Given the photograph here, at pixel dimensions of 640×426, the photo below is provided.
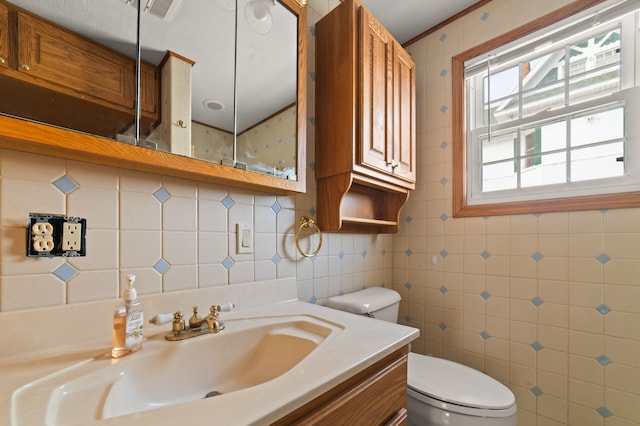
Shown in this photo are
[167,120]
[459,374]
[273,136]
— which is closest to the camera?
[167,120]

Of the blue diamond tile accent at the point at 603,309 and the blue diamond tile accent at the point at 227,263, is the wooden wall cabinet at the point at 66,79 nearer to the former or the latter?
the blue diamond tile accent at the point at 227,263

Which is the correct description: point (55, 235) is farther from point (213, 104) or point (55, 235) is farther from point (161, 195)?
point (213, 104)

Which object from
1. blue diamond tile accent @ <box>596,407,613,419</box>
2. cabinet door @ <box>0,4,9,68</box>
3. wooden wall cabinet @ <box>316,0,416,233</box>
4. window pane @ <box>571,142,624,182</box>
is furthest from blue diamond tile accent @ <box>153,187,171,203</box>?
blue diamond tile accent @ <box>596,407,613,419</box>

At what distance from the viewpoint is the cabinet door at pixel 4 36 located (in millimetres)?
542

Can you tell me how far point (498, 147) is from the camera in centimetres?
154

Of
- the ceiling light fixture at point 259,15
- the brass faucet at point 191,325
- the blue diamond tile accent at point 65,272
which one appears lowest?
the brass faucet at point 191,325

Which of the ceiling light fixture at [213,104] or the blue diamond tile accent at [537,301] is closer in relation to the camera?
the ceiling light fixture at [213,104]

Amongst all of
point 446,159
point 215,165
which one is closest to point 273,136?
point 215,165

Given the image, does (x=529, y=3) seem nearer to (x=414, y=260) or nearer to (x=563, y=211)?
(x=563, y=211)

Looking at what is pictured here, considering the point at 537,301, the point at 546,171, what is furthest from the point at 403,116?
the point at 537,301

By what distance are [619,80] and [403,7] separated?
1.10 m

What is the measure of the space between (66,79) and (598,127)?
202 cm

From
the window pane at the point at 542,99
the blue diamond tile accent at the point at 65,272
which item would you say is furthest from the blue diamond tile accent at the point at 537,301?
the blue diamond tile accent at the point at 65,272

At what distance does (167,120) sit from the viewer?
745 millimetres
